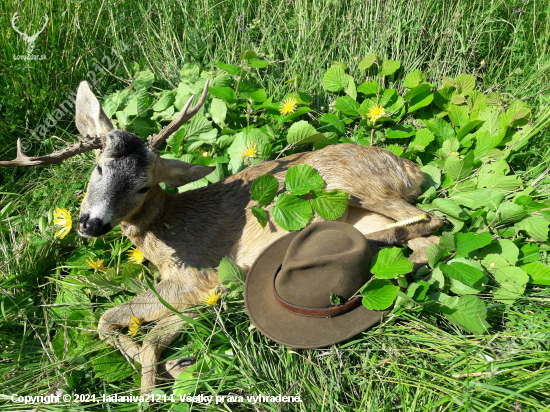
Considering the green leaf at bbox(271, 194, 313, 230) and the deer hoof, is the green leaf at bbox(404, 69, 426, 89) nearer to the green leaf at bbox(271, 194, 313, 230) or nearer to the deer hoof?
→ the green leaf at bbox(271, 194, 313, 230)

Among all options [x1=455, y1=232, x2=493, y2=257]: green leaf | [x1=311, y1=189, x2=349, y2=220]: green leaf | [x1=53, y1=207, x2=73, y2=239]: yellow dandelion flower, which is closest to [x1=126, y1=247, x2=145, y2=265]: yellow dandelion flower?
[x1=53, y1=207, x2=73, y2=239]: yellow dandelion flower

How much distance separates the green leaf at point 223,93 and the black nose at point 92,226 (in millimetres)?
2262

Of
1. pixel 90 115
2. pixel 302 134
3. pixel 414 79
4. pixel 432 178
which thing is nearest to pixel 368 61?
pixel 414 79

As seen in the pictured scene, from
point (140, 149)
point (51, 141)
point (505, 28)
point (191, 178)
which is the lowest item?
point (51, 141)

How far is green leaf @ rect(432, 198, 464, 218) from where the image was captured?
11.1ft

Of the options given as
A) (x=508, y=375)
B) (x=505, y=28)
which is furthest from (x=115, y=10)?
(x=508, y=375)

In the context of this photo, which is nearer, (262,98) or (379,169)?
(379,169)

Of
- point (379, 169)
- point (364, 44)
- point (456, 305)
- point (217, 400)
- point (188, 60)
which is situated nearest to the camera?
point (217, 400)

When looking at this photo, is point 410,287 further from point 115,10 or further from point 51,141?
point 115,10

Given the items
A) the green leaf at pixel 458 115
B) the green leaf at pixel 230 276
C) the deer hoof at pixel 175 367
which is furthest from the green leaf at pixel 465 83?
the deer hoof at pixel 175 367

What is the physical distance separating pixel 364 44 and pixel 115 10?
3270 millimetres

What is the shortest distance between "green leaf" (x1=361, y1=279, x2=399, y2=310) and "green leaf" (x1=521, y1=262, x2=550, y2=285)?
1.08m

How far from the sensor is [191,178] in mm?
3342

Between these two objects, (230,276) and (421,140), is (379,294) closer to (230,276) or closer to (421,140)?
(230,276)
